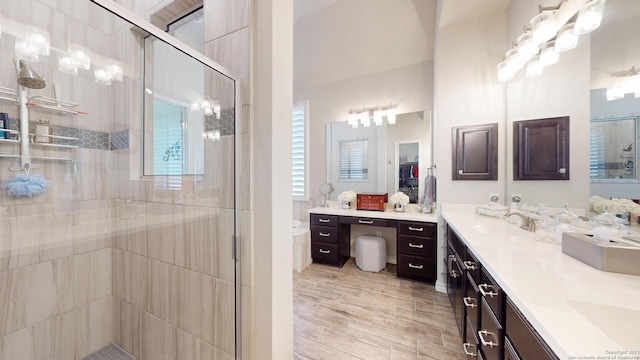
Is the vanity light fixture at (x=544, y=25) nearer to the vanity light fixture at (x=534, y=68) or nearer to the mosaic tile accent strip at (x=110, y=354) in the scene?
the vanity light fixture at (x=534, y=68)

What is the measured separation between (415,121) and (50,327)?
3761 mm

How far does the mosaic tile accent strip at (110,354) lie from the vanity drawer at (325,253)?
2.04m

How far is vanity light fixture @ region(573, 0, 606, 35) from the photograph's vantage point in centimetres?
112

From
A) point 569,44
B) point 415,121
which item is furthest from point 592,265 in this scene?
point 415,121

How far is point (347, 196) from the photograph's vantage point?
3145 millimetres

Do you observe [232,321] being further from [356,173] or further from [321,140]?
[321,140]

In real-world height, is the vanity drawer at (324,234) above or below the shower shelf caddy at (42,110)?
below

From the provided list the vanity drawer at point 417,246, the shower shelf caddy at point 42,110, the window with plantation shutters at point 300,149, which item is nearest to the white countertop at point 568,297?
the vanity drawer at point 417,246

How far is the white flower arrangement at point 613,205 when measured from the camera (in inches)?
39.2

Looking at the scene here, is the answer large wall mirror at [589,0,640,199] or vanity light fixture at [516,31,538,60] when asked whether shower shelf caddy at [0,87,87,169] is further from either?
vanity light fixture at [516,31,538,60]

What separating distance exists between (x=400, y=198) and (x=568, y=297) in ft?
7.21

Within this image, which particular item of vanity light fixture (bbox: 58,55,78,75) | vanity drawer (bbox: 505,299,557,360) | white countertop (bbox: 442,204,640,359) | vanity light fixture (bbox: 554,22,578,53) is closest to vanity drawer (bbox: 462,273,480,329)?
white countertop (bbox: 442,204,640,359)

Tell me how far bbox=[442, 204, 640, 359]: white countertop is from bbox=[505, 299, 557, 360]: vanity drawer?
42mm

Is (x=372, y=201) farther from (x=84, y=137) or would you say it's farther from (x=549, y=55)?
(x=84, y=137)
